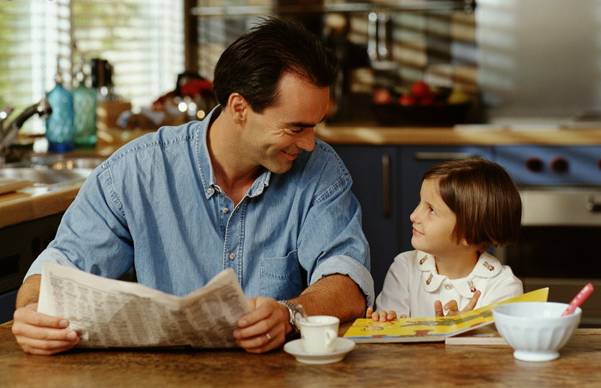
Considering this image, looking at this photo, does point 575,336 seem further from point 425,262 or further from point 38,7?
point 38,7

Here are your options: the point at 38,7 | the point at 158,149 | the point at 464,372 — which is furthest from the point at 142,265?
the point at 38,7

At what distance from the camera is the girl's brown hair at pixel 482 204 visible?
2400 mm

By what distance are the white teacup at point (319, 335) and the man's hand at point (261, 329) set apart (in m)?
0.09

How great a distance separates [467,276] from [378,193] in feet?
7.37

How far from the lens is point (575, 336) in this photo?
1890mm

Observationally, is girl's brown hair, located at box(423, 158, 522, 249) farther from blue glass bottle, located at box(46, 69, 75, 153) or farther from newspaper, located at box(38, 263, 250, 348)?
blue glass bottle, located at box(46, 69, 75, 153)

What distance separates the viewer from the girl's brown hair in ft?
7.88

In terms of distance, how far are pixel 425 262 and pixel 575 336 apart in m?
0.60

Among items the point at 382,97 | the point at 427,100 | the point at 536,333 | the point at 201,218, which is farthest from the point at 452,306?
the point at 382,97

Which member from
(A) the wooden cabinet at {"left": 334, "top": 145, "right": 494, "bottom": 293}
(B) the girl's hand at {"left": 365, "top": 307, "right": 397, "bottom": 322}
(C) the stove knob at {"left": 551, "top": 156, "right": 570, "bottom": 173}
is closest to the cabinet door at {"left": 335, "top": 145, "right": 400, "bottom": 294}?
(A) the wooden cabinet at {"left": 334, "top": 145, "right": 494, "bottom": 293}

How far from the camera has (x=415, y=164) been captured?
15.1 ft

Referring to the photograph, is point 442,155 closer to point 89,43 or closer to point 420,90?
point 420,90

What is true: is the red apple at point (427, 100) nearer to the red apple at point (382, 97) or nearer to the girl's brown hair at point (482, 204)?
the red apple at point (382, 97)

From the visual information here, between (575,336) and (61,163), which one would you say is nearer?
(575,336)
